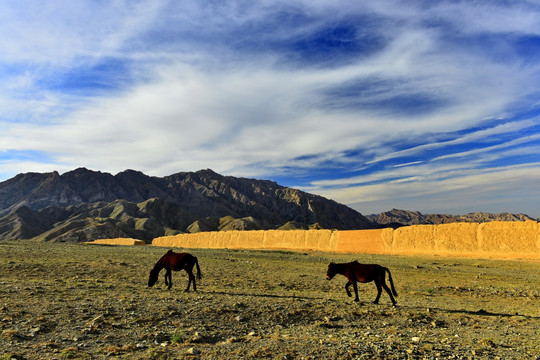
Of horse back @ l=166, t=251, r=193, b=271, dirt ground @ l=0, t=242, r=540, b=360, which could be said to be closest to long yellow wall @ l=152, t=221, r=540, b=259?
dirt ground @ l=0, t=242, r=540, b=360

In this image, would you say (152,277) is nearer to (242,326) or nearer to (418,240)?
(242,326)

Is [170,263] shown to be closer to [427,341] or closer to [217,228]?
[427,341]

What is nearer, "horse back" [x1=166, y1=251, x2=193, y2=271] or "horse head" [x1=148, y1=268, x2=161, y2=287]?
"horse back" [x1=166, y1=251, x2=193, y2=271]

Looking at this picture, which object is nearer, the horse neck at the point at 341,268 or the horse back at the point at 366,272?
the horse back at the point at 366,272

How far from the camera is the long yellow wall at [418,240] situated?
1703 inches

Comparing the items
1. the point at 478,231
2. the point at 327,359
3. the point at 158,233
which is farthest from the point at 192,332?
the point at 158,233

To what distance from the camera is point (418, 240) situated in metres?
53.1

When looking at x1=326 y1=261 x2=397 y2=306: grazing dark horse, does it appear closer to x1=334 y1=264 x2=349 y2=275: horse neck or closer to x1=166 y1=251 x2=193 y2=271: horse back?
x1=334 y1=264 x2=349 y2=275: horse neck

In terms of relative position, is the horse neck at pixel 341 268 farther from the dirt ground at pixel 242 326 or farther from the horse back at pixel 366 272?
the dirt ground at pixel 242 326

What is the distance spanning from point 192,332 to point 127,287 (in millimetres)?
7010

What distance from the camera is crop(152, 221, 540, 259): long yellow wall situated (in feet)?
142

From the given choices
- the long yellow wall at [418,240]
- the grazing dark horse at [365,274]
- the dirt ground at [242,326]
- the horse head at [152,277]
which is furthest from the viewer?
the long yellow wall at [418,240]

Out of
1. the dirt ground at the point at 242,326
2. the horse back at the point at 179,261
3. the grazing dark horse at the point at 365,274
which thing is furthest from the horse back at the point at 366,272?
the horse back at the point at 179,261

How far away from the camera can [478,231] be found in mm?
47031
